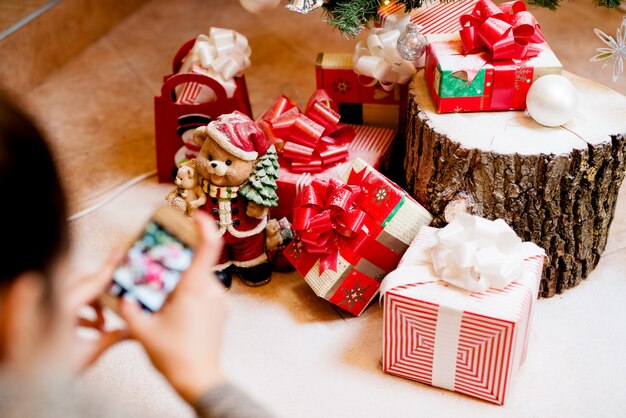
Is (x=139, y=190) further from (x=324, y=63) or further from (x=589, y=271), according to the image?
(x=589, y=271)

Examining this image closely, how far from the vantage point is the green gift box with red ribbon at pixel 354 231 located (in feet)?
5.18

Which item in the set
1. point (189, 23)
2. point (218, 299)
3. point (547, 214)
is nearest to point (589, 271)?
point (547, 214)

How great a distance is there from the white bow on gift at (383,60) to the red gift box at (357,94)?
0.08 metres

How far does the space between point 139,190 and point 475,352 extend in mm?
1133

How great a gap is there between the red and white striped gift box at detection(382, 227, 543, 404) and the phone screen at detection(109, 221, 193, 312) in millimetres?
614

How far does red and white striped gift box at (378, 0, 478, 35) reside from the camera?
1819 millimetres

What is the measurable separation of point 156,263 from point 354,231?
738 mm

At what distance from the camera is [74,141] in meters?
A: 2.30

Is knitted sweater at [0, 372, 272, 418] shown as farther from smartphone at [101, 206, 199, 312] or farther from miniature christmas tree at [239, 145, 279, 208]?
miniature christmas tree at [239, 145, 279, 208]

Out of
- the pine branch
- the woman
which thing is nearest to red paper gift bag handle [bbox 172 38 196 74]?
the pine branch

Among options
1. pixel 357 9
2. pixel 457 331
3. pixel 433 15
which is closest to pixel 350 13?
pixel 357 9

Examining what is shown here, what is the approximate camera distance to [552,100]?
4.87 ft

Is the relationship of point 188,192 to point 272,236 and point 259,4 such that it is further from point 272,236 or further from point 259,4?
point 259,4

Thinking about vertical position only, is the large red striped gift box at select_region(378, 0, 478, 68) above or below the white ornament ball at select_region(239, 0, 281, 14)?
below
